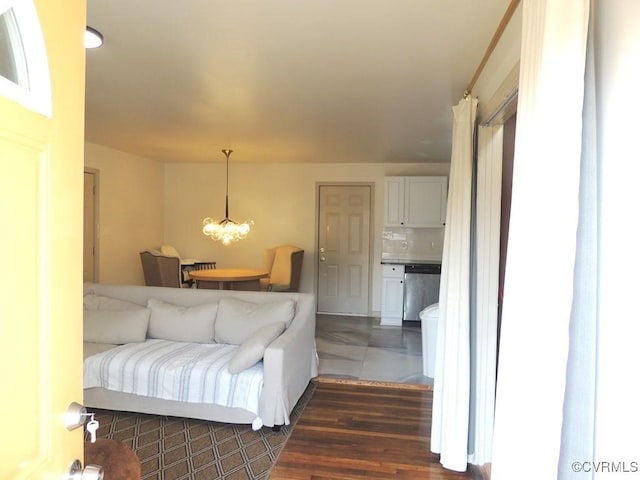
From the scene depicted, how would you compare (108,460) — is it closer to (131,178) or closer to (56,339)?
(56,339)

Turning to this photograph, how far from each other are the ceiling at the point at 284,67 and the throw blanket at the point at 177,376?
195 cm

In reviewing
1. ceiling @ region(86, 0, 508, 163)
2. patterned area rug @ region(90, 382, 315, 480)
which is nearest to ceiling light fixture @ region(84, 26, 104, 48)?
ceiling @ region(86, 0, 508, 163)

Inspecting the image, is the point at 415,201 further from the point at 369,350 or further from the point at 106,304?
the point at 106,304

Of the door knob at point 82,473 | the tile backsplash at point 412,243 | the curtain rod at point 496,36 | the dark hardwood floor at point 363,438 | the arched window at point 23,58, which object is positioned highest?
the curtain rod at point 496,36

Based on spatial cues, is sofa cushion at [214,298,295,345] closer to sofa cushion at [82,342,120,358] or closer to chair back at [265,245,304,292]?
sofa cushion at [82,342,120,358]

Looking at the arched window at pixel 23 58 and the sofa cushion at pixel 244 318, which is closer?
the arched window at pixel 23 58

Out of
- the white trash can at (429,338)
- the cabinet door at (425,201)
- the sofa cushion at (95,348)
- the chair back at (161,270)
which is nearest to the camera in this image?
the sofa cushion at (95,348)

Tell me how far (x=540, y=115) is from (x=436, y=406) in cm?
196

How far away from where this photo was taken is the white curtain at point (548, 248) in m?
1.01

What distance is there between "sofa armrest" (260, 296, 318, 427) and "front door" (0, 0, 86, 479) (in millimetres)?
1834

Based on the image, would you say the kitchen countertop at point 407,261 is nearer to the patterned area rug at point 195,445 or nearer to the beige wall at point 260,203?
the beige wall at point 260,203

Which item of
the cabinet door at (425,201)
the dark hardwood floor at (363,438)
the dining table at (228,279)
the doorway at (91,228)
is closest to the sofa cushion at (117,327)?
the dark hardwood floor at (363,438)

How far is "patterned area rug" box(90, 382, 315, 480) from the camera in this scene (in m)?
2.38

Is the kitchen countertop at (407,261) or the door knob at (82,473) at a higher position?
the kitchen countertop at (407,261)
